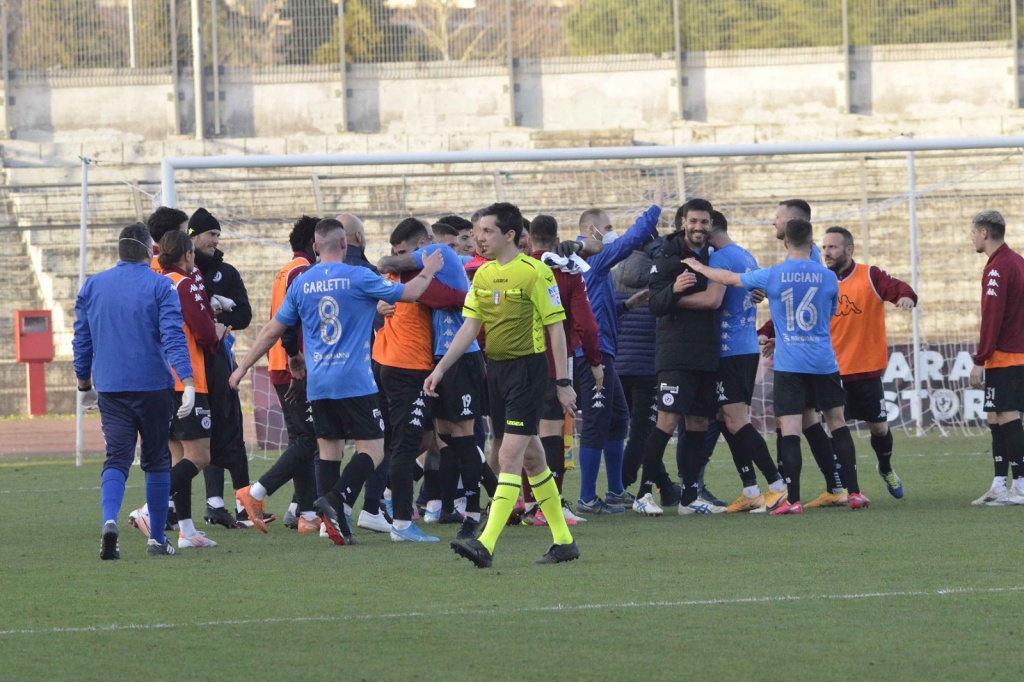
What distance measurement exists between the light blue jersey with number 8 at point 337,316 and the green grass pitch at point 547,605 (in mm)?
962

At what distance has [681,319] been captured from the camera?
32.0 feet

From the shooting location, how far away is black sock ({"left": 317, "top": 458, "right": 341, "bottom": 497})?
858 centimetres

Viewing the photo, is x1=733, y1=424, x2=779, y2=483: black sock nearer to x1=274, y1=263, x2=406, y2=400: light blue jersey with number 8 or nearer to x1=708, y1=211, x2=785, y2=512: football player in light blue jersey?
x1=708, y1=211, x2=785, y2=512: football player in light blue jersey

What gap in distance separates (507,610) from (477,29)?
24708mm

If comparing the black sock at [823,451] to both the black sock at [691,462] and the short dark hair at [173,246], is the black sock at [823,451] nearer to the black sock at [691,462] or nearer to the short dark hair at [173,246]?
the black sock at [691,462]

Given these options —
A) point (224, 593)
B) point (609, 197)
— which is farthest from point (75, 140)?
point (224, 593)

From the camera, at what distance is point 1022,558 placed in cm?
729

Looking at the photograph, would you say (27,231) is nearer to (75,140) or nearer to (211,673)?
(75,140)

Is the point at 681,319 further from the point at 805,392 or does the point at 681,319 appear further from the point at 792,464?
the point at 792,464

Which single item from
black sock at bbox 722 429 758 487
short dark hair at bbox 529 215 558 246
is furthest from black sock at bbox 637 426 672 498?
short dark hair at bbox 529 215 558 246

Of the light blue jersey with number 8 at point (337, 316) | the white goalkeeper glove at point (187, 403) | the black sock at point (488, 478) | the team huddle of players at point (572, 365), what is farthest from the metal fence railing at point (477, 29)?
the white goalkeeper glove at point (187, 403)

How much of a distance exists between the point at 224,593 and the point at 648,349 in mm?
5071

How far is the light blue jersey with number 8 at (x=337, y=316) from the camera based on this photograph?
8336 mm

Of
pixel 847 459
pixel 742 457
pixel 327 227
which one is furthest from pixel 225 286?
pixel 847 459
